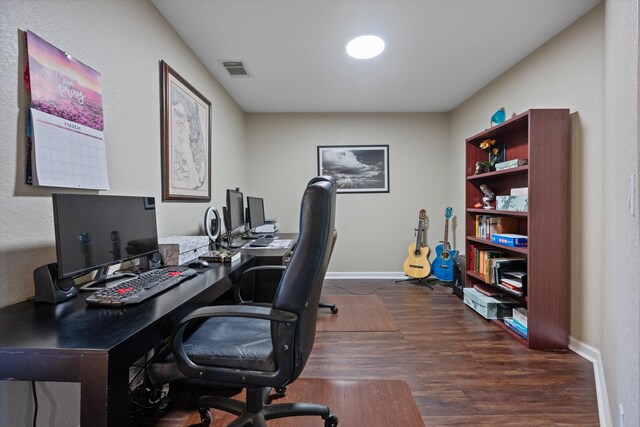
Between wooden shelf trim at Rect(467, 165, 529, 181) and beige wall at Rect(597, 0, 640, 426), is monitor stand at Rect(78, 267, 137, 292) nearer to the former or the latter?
beige wall at Rect(597, 0, 640, 426)

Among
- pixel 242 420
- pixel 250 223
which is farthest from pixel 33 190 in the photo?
pixel 250 223

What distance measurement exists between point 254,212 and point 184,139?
1.12m

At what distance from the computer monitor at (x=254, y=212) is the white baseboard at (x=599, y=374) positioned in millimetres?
2825

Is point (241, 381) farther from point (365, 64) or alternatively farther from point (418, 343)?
point (365, 64)

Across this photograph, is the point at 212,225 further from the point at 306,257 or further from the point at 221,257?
the point at 306,257

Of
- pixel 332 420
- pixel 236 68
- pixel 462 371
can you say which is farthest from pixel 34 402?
pixel 236 68

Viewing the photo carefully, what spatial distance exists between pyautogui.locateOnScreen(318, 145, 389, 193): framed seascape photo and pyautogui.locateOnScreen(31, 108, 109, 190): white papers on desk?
10.2 feet

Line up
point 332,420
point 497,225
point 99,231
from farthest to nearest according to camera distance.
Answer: point 497,225 < point 332,420 < point 99,231

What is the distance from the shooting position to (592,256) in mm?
2053

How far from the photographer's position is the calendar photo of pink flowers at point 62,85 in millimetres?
1139

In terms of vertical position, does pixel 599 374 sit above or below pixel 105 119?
below

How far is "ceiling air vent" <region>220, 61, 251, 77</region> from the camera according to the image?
2781 millimetres

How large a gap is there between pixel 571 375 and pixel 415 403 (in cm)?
111

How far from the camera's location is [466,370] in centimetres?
194
